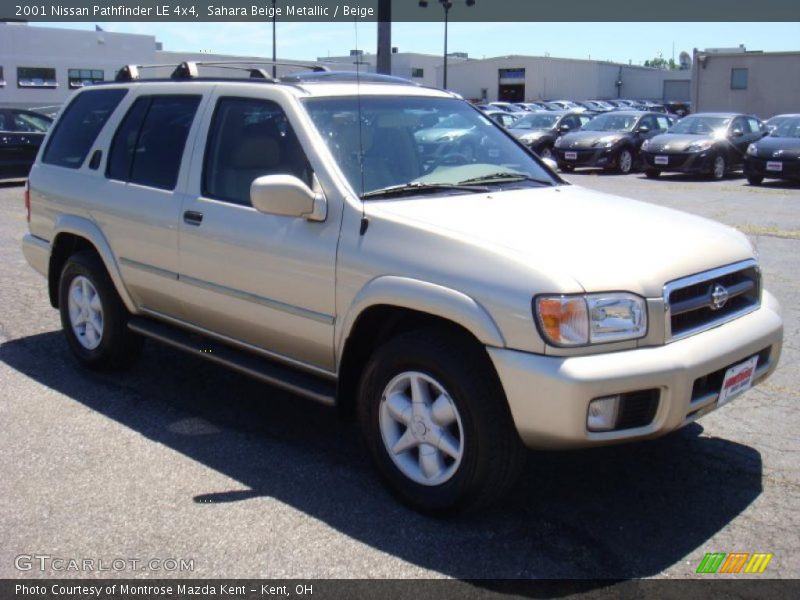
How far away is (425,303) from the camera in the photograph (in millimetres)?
3746

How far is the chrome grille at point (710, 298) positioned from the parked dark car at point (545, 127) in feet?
67.6

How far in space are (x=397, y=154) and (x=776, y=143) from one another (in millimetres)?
15993

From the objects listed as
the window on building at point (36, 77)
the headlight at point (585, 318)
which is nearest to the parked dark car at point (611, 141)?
the headlight at point (585, 318)

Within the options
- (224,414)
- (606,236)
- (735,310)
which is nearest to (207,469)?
(224,414)

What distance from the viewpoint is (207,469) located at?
4.45 meters

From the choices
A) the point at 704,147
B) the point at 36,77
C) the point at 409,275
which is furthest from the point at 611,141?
the point at 36,77

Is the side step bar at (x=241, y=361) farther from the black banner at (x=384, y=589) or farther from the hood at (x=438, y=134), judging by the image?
the hood at (x=438, y=134)

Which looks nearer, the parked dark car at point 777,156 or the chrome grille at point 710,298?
the chrome grille at point 710,298

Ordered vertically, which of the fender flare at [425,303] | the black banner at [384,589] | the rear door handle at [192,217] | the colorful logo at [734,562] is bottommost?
the black banner at [384,589]

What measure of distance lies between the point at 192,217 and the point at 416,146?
127 cm

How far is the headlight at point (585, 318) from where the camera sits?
3443mm

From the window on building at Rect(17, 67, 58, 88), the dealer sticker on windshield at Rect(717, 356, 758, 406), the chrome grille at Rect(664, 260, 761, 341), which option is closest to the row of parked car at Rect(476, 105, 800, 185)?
the chrome grille at Rect(664, 260, 761, 341)

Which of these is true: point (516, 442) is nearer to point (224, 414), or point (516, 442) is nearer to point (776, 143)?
point (224, 414)

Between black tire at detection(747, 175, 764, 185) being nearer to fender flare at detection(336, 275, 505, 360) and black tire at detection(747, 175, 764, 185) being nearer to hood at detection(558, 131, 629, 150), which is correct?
hood at detection(558, 131, 629, 150)
